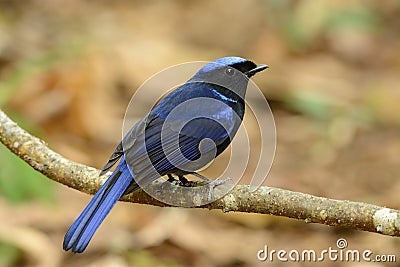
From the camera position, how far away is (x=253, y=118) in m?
7.69

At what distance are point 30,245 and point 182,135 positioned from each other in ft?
5.76

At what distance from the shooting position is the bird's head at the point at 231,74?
13.5ft

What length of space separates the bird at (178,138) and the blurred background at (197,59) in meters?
1.38

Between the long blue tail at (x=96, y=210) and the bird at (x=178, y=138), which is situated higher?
the bird at (x=178, y=138)

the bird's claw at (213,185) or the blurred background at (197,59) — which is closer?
the bird's claw at (213,185)

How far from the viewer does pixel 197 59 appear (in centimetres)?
856

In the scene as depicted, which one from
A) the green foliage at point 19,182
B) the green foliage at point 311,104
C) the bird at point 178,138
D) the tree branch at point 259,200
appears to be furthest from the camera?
the green foliage at point 311,104

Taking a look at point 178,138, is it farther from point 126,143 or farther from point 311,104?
point 311,104

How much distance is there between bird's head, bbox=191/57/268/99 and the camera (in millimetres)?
4105

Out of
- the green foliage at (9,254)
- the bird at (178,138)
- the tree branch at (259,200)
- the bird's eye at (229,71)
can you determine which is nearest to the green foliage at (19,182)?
the green foliage at (9,254)

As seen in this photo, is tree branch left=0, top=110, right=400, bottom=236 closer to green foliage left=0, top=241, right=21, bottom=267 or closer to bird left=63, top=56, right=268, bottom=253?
bird left=63, top=56, right=268, bottom=253

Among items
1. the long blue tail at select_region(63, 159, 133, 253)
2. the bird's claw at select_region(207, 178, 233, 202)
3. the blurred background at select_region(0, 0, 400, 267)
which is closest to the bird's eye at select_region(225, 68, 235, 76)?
the bird's claw at select_region(207, 178, 233, 202)

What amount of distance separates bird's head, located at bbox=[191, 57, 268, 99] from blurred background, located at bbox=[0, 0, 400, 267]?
1.45 meters

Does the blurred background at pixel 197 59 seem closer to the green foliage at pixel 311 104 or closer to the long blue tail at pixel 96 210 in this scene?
the green foliage at pixel 311 104
